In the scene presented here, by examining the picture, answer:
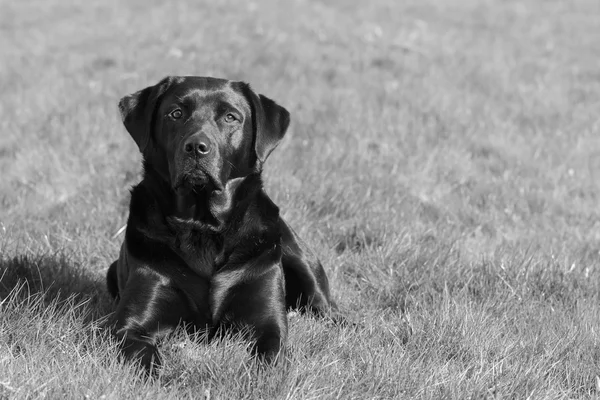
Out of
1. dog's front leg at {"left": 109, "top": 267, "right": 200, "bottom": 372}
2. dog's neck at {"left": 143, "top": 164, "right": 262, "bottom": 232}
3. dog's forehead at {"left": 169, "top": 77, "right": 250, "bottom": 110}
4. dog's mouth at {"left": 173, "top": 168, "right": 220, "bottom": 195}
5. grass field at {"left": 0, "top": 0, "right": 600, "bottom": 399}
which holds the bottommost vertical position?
grass field at {"left": 0, "top": 0, "right": 600, "bottom": 399}

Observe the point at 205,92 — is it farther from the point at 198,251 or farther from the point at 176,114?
the point at 198,251

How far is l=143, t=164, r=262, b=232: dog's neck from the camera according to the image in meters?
3.96

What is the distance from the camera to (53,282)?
168 inches

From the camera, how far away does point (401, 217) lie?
5.88 meters

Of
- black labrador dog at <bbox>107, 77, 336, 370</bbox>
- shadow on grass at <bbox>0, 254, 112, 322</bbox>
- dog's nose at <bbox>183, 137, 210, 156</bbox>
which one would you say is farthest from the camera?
shadow on grass at <bbox>0, 254, 112, 322</bbox>

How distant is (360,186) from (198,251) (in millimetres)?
2526

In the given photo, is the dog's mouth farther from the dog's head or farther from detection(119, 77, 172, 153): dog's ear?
detection(119, 77, 172, 153): dog's ear

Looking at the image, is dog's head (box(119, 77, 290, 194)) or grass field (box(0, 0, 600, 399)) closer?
grass field (box(0, 0, 600, 399))

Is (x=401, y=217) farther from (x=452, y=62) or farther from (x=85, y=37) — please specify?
(x=85, y=37)

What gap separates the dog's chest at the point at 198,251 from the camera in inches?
154

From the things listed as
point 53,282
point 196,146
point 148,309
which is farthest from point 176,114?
point 53,282

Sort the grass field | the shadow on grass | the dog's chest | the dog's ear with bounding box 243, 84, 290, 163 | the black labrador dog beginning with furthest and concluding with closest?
1. the shadow on grass
2. the dog's ear with bounding box 243, 84, 290, 163
3. the dog's chest
4. the black labrador dog
5. the grass field

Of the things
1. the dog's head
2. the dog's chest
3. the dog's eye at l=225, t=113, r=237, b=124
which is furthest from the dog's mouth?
the dog's eye at l=225, t=113, r=237, b=124

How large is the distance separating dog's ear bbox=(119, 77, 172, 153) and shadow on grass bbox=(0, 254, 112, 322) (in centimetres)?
84
